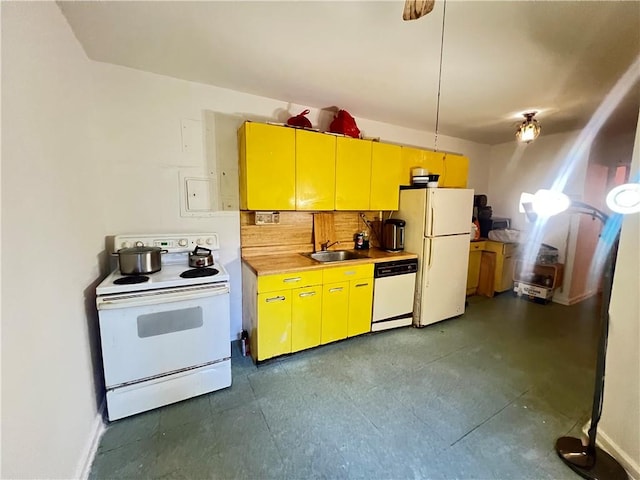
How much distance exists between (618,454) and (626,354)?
0.56m

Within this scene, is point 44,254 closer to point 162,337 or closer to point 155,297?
point 155,297

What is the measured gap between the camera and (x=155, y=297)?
1.75 metres

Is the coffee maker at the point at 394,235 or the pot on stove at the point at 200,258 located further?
the coffee maker at the point at 394,235

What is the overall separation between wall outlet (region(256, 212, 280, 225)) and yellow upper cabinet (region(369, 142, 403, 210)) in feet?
3.38

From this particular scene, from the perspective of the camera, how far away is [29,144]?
1.10 m

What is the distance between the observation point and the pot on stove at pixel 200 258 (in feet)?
7.14

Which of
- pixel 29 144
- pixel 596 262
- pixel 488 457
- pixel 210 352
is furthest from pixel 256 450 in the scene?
pixel 596 262

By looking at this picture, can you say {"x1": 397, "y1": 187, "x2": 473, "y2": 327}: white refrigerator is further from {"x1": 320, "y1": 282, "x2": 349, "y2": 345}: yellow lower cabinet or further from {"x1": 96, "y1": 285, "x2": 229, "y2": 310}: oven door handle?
{"x1": 96, "y1": 285, "x2": 229, "y2": 310}: oven door handle

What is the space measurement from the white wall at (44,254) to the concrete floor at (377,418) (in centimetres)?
49

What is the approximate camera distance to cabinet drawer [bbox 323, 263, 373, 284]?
2513mm

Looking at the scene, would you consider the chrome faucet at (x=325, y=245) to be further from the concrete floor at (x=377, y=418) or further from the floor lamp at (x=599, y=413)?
the floor lamp at (x=599, y=413)

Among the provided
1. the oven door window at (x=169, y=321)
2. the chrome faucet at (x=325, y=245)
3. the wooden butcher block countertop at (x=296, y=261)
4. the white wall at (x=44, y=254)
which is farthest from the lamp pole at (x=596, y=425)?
the white wall at (x=44, y=254)

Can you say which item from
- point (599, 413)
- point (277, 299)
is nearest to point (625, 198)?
point (599, 413)

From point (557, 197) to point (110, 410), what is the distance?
9.18ft
